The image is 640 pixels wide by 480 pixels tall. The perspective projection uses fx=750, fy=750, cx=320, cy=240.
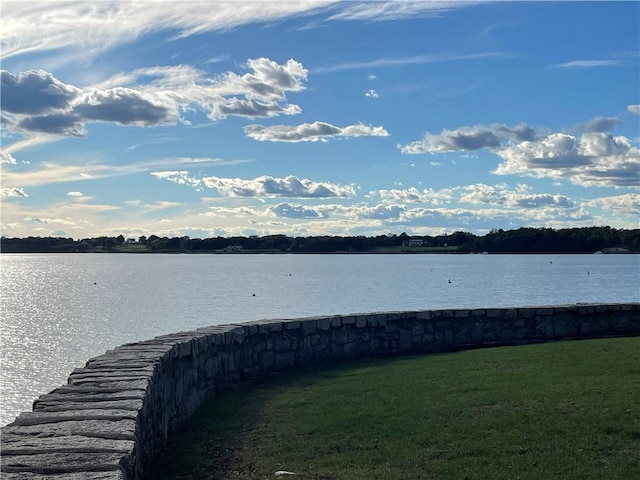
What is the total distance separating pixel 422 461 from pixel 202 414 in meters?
3.35

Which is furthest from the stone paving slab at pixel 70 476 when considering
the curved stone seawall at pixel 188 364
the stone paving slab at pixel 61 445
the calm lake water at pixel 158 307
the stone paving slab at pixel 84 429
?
the calm lake water at pixel 158 307

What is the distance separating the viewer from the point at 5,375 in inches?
878

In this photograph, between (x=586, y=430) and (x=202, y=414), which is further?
(x=202, y=414)

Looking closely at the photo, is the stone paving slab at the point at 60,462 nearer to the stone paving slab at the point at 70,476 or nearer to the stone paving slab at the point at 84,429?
the stone paving slab at the point at 70,476

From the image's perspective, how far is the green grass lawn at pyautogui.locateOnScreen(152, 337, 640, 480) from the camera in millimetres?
6504

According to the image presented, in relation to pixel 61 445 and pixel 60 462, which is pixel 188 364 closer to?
pixel 61 445

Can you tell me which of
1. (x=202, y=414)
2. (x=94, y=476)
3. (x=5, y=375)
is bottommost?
(x=5, y=375)

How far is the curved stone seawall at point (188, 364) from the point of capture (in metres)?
4.51

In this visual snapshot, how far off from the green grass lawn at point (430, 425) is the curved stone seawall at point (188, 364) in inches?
17.5

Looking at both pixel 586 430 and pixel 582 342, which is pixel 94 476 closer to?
pixel 586 430

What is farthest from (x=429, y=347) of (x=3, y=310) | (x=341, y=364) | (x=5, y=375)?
(x=3, y=310)

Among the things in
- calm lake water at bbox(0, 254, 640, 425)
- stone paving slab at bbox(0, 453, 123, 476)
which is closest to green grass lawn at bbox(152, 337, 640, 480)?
stone paving slab at bbox(0, 453, 123, 476)

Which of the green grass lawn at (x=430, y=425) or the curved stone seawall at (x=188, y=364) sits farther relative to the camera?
the green grass lawn at (x=430, y=425)

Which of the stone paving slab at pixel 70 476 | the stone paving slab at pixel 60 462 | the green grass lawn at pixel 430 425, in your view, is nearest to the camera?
the stone paving slab at pixel 70 476
